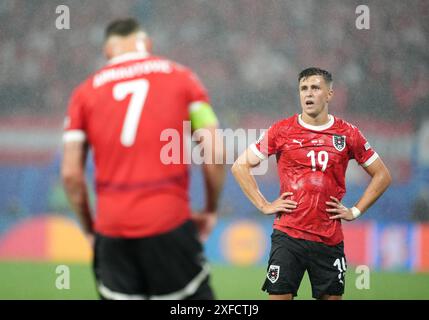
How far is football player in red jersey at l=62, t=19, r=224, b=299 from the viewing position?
2832 millimetres

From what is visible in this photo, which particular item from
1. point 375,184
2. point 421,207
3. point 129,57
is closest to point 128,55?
point 129,57

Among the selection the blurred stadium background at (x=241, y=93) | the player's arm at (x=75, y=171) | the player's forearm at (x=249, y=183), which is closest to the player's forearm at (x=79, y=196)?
the player's arm at (x=75, y=171)

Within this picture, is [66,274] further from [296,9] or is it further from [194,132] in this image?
[194,132]

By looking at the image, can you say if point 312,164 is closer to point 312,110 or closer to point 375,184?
point 312,110

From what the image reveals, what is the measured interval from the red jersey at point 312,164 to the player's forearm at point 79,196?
1996mm

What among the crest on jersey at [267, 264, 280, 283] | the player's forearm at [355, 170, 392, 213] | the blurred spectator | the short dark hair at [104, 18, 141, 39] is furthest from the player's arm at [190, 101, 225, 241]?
the blurred spectator

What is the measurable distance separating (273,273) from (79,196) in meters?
2.03

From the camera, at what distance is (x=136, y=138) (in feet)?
9.22

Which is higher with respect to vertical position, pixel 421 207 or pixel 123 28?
pixel 123 28

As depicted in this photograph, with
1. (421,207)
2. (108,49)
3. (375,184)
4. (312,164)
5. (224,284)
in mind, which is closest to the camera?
(108,49)

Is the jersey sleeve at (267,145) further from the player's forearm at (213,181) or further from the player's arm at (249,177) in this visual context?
the player's forearm at (213,181)

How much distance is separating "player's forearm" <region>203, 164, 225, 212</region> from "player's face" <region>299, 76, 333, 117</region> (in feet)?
6.81

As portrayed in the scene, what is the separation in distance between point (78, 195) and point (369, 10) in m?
7.35

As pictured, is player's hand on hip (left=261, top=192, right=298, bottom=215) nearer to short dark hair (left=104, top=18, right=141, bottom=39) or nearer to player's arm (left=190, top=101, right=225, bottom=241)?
player's arm (left=190, top=101, right=225, bottom=241)
